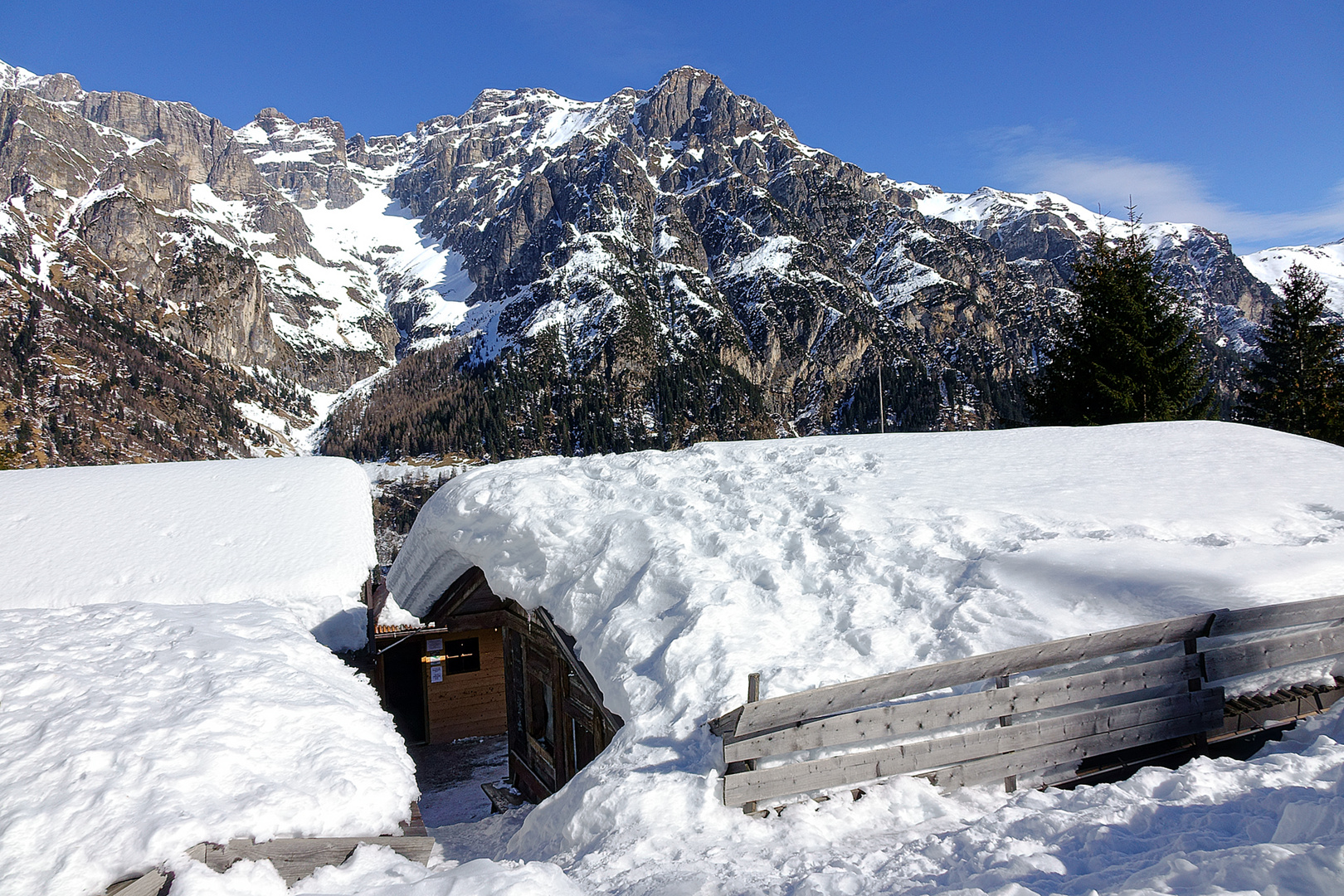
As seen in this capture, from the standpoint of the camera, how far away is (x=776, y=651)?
658 centimetres

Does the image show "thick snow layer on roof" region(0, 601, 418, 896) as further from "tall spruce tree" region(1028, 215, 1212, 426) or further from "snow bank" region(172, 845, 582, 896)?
"tall spruce tree" region(1028, 215, 1212, 426)

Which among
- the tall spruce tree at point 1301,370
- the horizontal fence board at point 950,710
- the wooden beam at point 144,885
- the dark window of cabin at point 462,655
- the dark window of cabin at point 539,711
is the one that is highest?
the tall spruce tree at point 1301,370

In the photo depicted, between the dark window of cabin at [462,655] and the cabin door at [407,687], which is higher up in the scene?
the dark window of cabin at [462,655]

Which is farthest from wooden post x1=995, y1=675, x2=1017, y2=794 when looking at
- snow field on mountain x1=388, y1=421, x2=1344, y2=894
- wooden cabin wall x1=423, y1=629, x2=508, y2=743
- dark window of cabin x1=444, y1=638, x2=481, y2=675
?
dark window of cabin x1=444, y1=638, x2=481, y2=675

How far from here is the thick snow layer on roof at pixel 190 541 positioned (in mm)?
12203

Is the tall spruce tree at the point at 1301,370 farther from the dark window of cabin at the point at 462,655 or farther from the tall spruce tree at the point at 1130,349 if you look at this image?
the dark window of cabin at the point at 462,655

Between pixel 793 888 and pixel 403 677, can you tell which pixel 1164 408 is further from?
pixel 403 677

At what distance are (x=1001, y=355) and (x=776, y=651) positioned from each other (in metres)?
199

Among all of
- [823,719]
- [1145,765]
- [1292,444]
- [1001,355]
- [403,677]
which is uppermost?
[1001,355]

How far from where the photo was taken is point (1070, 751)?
18.2 ft

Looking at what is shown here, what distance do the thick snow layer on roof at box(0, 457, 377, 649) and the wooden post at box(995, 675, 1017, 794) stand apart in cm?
1051

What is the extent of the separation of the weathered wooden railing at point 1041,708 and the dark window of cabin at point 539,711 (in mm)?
7601

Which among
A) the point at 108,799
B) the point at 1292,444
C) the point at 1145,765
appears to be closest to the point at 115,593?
the point at 108,799

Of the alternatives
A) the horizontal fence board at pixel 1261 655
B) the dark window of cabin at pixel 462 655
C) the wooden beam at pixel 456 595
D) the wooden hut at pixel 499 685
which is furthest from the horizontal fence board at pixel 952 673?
the dark window of cabin at pixel 462 655
